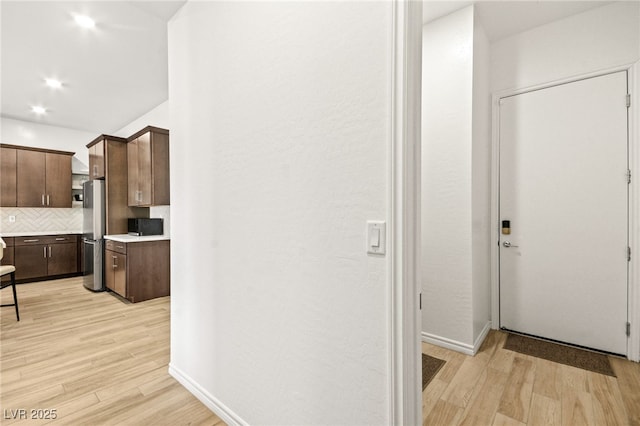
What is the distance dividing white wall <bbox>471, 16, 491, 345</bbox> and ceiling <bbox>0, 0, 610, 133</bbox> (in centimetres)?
35

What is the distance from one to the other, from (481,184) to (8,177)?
714cm

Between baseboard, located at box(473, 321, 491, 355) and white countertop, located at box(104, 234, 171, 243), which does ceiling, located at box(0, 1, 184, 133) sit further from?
baseboard, located at box(473, 321, 491, 355)

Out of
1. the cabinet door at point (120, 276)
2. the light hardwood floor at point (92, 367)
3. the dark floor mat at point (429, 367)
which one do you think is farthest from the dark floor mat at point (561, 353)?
the cabinet door at point (120, 276)

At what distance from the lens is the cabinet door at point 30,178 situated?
515cm

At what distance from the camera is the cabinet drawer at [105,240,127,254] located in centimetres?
397

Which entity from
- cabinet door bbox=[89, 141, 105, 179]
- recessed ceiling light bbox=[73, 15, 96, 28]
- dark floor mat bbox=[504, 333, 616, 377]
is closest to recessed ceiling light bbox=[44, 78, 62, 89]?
cabinet door bbox=[89, 141, 105, 179]

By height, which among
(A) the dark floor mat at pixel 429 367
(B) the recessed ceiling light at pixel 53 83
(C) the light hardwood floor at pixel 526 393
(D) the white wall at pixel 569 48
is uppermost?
(B) the recessed ceiling light at pixel 53 83

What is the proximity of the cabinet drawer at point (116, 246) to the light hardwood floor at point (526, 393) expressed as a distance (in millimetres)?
3920

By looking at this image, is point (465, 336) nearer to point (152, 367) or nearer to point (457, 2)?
point (152, 367)

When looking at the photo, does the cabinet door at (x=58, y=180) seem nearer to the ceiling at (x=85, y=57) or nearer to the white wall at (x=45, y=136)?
the white wall at (x=45, y=136)

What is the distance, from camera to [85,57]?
328 centimetres

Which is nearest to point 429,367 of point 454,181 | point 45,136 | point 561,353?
point 561,353

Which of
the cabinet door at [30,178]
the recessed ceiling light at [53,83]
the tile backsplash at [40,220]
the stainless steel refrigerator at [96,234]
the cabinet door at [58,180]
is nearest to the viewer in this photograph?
the recessed ceiling light at [53,83]

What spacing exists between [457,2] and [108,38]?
3.23 meters
